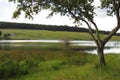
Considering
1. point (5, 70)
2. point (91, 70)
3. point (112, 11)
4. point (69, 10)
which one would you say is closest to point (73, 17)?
point (69, 10)

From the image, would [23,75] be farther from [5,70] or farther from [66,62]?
[66,62]

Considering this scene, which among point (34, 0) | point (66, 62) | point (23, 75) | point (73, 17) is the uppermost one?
point (34, 0)

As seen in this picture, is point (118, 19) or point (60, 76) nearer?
point (60, 76)

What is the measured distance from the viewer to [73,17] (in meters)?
27.6

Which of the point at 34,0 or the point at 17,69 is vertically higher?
the point at 34,0

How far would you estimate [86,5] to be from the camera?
26.9 metres

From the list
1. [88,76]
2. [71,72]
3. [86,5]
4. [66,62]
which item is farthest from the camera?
[66,62]

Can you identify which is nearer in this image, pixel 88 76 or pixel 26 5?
pixel 88 76

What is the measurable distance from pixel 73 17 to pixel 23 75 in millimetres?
6427

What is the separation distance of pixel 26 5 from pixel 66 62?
9164 mm

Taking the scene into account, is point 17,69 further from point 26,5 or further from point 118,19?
point 118,19

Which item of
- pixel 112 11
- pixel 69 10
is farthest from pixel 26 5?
pixel 112 11

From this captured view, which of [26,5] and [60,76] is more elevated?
[26,5]

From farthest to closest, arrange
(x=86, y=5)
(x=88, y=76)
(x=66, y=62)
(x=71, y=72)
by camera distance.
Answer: (x=66, y=62) → (x=86, y=5) → (x=71, y=72) → (x=88, y=76)
